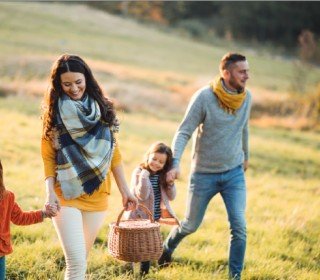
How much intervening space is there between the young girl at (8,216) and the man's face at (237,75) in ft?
8.07

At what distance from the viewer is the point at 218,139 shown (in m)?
5.62

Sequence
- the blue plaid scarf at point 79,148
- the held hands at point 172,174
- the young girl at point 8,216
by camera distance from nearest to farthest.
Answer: the young girl at point 8,216 < the blue plaid scarf at point 79,148 < the held hands at point 172,174

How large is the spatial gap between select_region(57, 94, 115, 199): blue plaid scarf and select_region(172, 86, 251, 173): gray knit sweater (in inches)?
57.7

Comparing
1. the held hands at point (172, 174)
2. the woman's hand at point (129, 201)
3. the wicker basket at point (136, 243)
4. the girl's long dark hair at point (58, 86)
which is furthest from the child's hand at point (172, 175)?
the girl's long dark hair at point (58, 86)

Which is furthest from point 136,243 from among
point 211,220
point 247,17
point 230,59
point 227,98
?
point 247,17

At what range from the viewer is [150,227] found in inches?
186

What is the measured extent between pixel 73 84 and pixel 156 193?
188 centimetres

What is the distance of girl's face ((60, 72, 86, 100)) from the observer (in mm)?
4145

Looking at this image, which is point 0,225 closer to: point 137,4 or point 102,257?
point 102,257

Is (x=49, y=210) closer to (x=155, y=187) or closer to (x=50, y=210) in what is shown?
(x=50, y=210)

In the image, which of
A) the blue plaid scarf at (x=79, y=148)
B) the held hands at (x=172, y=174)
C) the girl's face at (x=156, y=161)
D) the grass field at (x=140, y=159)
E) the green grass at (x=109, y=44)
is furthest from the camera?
the green grass at (x=109, y=44)

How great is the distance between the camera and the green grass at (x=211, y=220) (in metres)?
5.53

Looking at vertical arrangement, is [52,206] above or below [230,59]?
below

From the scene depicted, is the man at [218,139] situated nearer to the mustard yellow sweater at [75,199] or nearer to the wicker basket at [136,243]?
the wicker basket at [136,243]
